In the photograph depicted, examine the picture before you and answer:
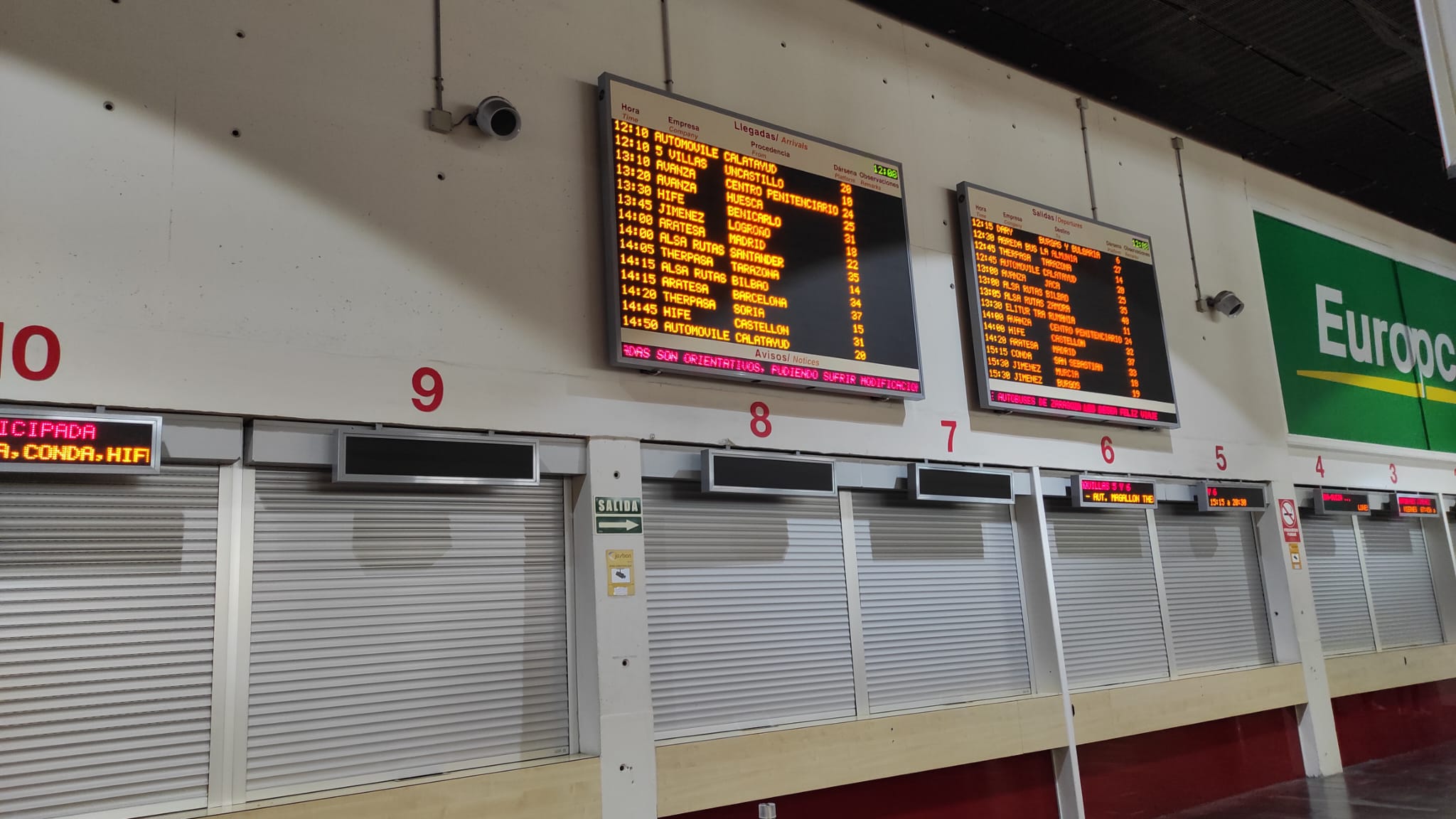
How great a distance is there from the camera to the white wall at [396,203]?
345cm

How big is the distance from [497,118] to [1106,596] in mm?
4707

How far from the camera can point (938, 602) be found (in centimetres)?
566

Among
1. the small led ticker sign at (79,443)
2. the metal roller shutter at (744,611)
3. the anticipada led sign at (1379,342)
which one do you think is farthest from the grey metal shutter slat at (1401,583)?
the small led ticker sign at (79,443)

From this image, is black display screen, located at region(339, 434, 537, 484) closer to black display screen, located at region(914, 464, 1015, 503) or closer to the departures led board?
the departures led board

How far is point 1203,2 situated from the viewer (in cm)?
635

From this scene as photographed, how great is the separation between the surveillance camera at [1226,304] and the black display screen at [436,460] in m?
5.57

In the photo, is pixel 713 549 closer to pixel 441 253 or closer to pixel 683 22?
pixel 441 253

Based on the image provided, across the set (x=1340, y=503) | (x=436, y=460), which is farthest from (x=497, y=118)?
(x=1340, y=503)

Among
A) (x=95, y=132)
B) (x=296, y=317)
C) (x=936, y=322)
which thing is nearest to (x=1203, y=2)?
(x=936, y=322)

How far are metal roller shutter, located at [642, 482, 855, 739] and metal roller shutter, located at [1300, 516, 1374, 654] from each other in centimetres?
466

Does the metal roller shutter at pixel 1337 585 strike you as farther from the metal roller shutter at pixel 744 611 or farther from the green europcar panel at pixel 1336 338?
the metal roller shutter at pixel 744 611

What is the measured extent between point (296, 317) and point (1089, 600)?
4.90 m

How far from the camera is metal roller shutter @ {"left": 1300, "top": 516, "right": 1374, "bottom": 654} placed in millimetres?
7934

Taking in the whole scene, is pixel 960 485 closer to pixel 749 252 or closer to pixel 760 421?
pixel 760 421
